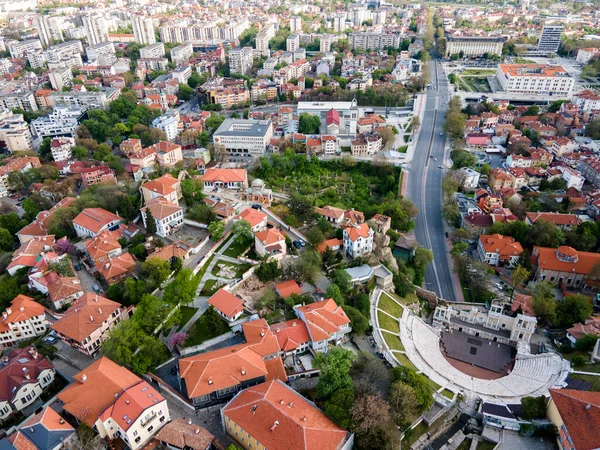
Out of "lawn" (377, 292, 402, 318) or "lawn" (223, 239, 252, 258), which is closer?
"lawn" (377, 292, 402, 318)

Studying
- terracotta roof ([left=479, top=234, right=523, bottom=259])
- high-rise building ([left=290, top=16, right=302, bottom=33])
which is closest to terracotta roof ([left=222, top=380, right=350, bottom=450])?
terracotta roof ([left=479, top=234, right=523, bottom=259])

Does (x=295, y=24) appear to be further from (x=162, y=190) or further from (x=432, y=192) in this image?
(x=162, y=190)

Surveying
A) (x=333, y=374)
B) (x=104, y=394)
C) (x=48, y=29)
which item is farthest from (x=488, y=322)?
(x=48, y=29)

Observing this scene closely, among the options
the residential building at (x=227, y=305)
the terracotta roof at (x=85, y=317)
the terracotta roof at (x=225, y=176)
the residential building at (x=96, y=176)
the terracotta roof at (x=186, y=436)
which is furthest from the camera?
the residential building at (x=96, y=176)

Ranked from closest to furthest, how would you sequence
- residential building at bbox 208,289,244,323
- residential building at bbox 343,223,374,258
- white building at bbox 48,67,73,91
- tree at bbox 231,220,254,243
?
residential building at bbox 208,289,244,323 < tree at bbox 231,220,254,243 < residential building at bbox 343,223,374,258 < white building at bbox 48,67,73,91

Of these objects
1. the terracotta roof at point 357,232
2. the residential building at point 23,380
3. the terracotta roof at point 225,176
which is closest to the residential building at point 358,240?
the terracotta roof at point 357,232

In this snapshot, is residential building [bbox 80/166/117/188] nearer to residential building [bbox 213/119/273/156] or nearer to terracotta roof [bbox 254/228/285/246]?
residential building [bbox 213/119/273/156]

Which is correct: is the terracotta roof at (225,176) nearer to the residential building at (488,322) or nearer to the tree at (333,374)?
the residential building at (488,322)
